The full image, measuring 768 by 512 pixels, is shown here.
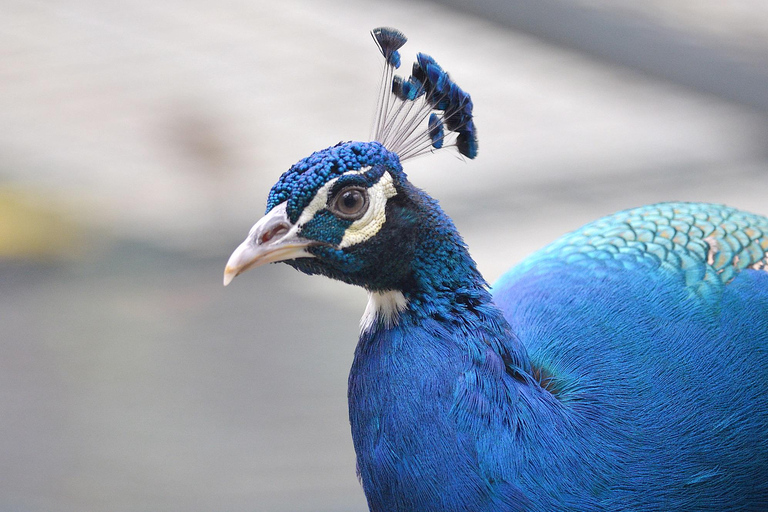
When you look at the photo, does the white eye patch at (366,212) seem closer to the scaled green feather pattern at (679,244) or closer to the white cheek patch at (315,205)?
the white cheek patch at (315,205)

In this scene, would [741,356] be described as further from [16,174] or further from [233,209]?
[16,174]

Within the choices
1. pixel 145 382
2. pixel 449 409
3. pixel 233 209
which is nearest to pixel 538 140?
pixel 233 209

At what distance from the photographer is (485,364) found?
Result: 124 cm

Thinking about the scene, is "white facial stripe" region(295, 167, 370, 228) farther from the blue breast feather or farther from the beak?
the blue breast feather

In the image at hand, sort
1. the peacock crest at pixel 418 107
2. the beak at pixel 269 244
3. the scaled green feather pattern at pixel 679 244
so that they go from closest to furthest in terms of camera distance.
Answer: the beak at pixel 269 244
the peacock crest at pixel 418 107
the scaled green feather pattern at pixel 679 244

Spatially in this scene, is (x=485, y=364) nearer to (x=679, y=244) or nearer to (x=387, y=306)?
(x=387, y=306)

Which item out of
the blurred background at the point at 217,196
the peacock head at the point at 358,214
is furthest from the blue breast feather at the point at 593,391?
the blurred background at the point at 217,196

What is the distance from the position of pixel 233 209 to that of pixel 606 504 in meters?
2.70

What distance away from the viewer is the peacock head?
1.19m

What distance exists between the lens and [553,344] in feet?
4.75

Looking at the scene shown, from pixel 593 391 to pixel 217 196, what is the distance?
105 inches

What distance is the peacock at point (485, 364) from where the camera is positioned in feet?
3.97

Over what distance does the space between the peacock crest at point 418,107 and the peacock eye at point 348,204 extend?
170mm

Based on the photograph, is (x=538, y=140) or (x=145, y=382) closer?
(x=145, y=382)
